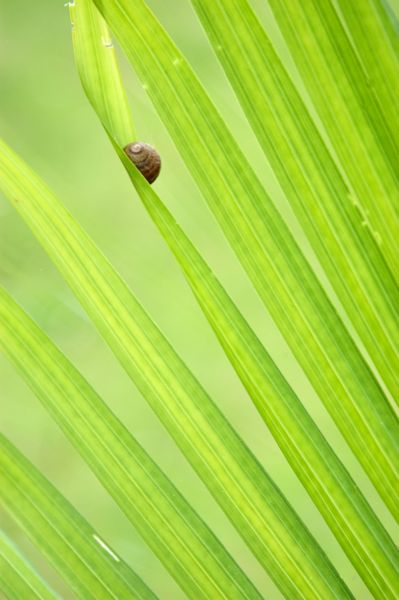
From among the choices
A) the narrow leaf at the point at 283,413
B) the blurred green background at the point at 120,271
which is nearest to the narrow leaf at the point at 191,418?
the narrow leaf at the point at 283,413

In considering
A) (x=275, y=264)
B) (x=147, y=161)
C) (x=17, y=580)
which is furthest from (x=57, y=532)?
(x=147, y=161)

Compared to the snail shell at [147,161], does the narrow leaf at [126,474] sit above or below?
below

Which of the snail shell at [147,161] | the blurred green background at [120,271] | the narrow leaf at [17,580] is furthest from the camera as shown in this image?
the blurred green background at [120,271]

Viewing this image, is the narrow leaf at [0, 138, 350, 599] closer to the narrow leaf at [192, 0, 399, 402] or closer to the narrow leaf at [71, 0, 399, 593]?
the narrow leaf at [71, 0, 399, 593]

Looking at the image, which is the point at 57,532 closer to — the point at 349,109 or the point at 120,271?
the point at 349,109

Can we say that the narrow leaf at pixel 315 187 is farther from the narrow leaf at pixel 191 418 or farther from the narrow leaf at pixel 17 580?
the narrow leaf at pixel 17 580

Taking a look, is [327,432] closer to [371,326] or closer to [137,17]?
[371,326]

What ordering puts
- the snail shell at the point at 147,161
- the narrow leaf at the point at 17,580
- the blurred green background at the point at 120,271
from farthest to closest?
the blurred green background at the point at 120,271 → the snail shell at the point at 147,161 → the narrow leaf at the point at 17,580

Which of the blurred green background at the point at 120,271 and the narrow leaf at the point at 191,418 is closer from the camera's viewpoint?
the narrow leaf at the point at 191,418
